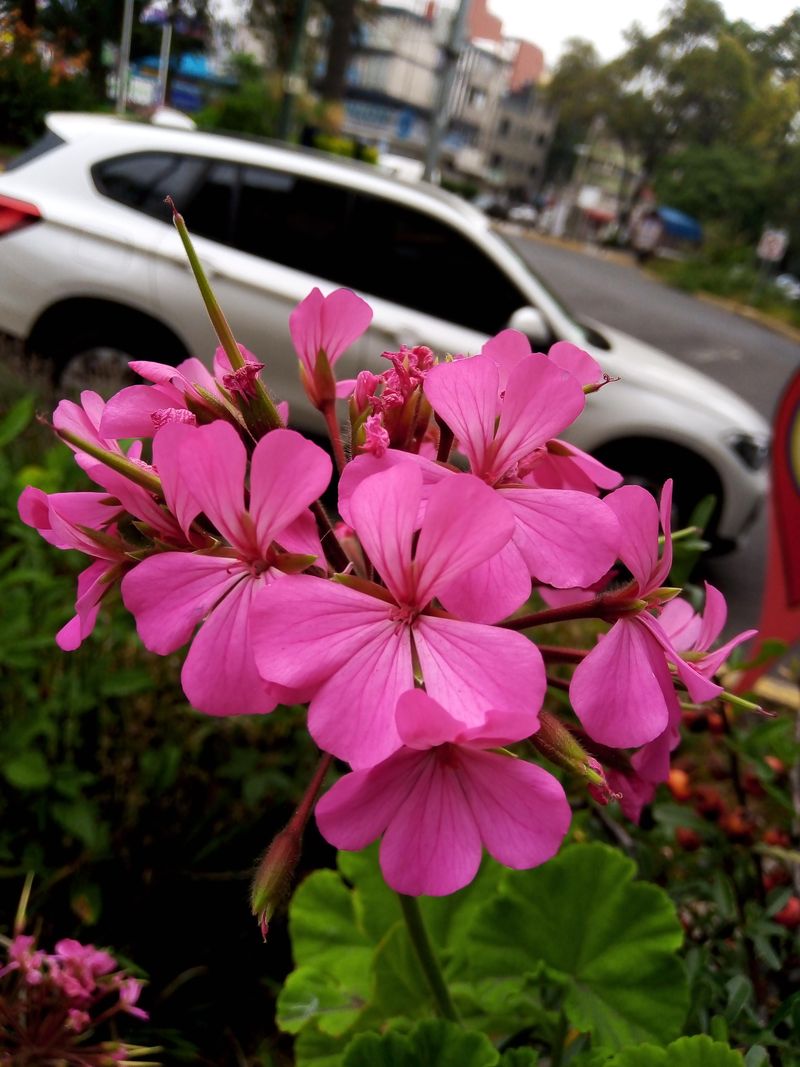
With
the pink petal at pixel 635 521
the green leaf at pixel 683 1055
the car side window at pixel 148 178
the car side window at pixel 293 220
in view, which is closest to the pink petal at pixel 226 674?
the pink petal at pixel 635 521

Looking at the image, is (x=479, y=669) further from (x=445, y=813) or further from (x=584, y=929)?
(x=584, y=929)

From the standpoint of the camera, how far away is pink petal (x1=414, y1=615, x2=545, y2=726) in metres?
0.44

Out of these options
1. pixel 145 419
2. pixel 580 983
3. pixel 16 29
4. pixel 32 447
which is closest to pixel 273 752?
pixel 580 983

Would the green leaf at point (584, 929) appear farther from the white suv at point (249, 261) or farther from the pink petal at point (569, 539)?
the white suv at point (249, 261)

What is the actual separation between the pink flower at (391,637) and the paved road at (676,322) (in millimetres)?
8745

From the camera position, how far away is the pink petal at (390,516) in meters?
0.46

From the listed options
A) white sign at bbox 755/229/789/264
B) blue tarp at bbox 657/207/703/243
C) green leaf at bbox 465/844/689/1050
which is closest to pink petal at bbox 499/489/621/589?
green leaf at bbox 465/844/689/1050

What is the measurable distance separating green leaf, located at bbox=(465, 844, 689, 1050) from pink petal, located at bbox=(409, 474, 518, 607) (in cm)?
60

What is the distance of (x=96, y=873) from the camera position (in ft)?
4.59

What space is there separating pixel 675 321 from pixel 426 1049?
1439cm

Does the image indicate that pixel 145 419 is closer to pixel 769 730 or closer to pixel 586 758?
pixel 586 758

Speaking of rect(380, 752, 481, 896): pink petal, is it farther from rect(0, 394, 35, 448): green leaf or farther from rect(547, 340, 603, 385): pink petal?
rect(0, 394, 35, 448): green leaf

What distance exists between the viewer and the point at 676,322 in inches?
543

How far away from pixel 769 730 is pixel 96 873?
1.06 m
